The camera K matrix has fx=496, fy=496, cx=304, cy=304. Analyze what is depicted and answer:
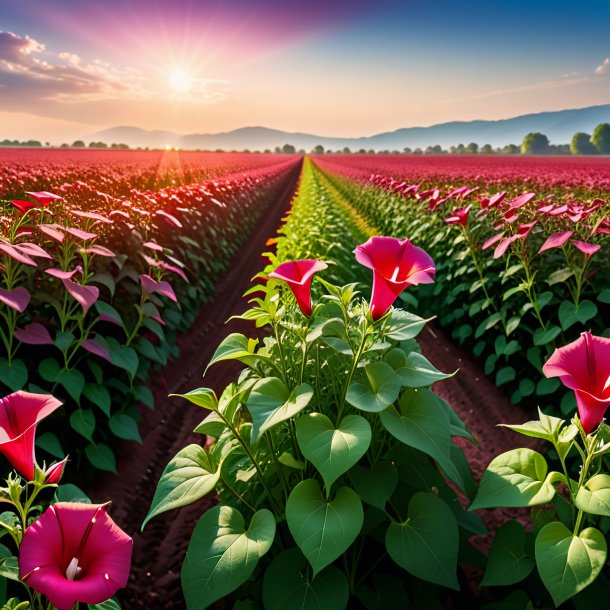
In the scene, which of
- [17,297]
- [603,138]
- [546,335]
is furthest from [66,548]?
[603,138]

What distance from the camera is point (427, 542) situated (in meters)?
1.58

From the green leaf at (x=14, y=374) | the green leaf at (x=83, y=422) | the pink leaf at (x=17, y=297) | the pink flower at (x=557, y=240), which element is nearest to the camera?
the pink leaf at (x=17, y=297)

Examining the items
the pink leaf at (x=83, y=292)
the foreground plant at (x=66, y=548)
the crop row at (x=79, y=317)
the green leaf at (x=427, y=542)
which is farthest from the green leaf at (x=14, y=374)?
the green leaf at (x=427, y=542)

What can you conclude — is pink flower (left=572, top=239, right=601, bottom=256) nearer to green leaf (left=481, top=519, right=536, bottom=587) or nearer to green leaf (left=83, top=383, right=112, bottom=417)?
green leaf (left=481, top=519, right=536, bottom=587)

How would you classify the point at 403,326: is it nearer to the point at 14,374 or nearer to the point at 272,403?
the point at 272,403

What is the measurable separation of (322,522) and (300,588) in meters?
0.33

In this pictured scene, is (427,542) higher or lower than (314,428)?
lower

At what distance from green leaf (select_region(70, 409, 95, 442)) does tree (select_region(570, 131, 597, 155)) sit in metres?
115

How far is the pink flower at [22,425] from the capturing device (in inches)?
40.4

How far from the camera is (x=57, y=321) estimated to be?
2828 millimetres

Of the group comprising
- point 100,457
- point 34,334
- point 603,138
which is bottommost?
point 100,457

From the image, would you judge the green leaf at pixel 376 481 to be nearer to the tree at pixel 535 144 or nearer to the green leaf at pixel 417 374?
the green leaf at pixel 417 374

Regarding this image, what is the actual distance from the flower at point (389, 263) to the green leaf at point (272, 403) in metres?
0.38

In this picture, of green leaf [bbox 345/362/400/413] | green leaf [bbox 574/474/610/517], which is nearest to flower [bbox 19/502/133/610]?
green leaf [bbox 345/362/400/413]
